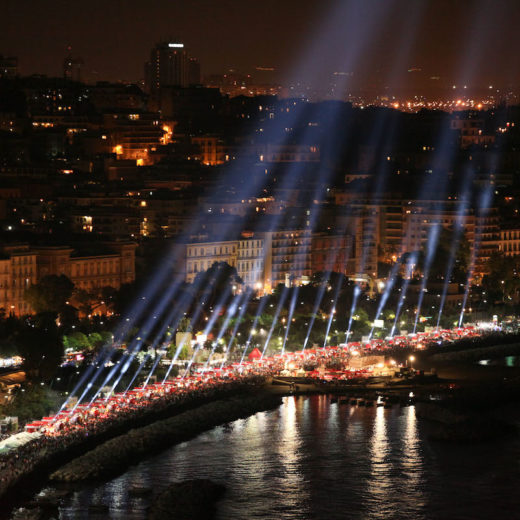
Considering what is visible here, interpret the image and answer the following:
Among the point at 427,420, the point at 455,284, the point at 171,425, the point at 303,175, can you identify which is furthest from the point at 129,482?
the point at 303,175

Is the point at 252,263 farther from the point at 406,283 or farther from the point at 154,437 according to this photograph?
the point at 154,437

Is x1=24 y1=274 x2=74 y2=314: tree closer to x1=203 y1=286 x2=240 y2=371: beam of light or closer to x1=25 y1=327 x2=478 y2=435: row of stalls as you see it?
x1=203 y1=286 x2=240 y2=371: beam of light

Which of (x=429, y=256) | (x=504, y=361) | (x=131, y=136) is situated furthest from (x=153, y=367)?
(x=131, y=136)

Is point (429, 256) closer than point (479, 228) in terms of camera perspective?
Yes

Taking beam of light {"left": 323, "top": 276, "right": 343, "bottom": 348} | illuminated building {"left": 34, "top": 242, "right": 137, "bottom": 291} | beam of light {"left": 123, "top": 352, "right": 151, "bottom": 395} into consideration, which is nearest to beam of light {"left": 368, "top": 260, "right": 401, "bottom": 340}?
beam of light {"left": 323, "top": 276, "right": 343, "bottom": 348}

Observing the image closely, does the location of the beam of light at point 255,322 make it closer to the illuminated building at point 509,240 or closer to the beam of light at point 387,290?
the beam of light at point 387,290

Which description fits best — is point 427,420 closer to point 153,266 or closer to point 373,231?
point 153,266

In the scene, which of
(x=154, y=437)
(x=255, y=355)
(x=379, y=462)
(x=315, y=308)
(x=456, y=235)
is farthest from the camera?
(x=456, y=235)
